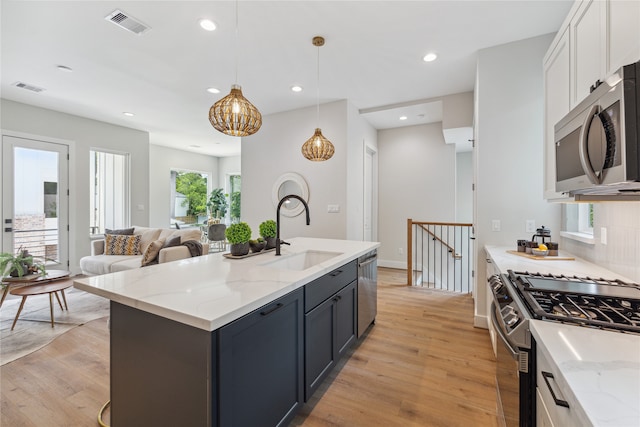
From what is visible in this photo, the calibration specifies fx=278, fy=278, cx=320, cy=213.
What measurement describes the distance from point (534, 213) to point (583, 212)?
347 millimetres

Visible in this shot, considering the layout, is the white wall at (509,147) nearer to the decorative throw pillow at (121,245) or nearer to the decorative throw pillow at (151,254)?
the decorative throw pillow at (151,254)

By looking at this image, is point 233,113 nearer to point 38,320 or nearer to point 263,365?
point 263,365

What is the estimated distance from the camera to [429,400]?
6.17 ft

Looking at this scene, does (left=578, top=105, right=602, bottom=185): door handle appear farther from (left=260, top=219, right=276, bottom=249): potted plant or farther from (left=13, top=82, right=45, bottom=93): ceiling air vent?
(left=13, top=82, right=45, bottom=93): ceiling air vent

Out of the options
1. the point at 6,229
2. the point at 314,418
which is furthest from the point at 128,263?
the point at 314,418

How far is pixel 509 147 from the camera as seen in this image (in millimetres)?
2758

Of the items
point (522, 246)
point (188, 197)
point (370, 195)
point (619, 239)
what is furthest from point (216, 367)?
point (188, 197)

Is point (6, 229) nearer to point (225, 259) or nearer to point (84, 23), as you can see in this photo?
point (84, 23)

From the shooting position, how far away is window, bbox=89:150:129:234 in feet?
18.7

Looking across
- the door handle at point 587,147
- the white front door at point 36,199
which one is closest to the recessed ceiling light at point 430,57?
the door handle at point 587,147

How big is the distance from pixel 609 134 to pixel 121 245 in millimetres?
5494

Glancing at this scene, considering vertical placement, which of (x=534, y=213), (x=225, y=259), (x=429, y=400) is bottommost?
(x=429, y=400)

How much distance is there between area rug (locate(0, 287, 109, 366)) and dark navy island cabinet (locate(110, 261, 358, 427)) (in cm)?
206

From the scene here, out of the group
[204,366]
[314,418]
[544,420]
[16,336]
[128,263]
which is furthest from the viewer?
[128,263]
